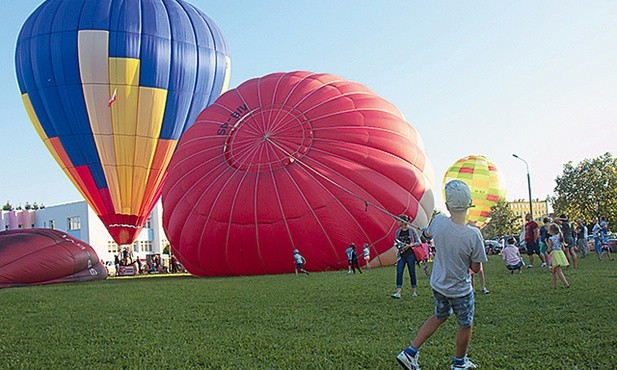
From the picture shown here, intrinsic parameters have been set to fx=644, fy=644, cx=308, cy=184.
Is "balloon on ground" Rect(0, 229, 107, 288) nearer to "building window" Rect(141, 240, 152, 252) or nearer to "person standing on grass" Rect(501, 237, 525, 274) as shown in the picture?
"person standing on grass" Rect(501, 237, 525, 274)

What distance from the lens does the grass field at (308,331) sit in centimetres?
506

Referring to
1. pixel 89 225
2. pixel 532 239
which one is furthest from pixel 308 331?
pixel 89 225

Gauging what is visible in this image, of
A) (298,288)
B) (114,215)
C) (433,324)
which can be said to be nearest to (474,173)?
(114,215)

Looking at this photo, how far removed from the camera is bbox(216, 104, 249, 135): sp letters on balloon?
18.9 metres

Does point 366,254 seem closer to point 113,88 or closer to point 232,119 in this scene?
point 232,119

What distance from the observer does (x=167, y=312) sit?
28.5ft

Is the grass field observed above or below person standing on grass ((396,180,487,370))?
below

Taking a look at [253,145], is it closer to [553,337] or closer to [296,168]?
[296,168]

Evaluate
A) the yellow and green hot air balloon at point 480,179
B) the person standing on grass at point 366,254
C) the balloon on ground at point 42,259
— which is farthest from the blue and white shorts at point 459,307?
the yellow and green hot air balloon at point 480,179

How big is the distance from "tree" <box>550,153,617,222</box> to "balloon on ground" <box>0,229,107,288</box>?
36769 millimetres

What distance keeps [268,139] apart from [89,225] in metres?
41.0

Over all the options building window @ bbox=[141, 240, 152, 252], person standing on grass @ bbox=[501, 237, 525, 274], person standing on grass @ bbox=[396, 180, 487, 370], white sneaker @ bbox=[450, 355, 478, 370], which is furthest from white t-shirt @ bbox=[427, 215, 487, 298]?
building window @ bbox=[141, 240, 152, 252]

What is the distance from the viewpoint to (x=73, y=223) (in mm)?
56812

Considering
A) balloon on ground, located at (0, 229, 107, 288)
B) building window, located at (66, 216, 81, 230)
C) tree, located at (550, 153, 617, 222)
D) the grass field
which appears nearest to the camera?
the grass field
